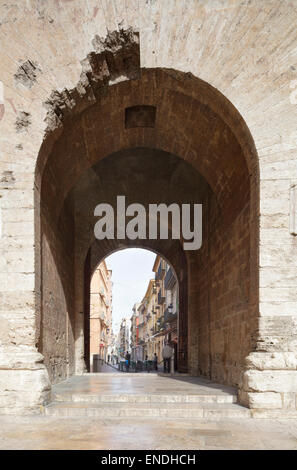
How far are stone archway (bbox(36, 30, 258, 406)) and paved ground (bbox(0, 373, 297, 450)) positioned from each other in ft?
3.55

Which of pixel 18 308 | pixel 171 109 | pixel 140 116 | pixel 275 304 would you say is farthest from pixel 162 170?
pixel 18 308

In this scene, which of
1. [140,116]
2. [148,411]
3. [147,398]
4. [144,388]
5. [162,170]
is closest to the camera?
[148,411]

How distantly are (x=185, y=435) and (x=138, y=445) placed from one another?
1.87ft

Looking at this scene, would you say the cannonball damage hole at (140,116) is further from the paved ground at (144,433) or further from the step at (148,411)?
the paved ground at (144,433)

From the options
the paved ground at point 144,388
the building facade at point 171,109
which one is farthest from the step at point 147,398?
the building facade at point 171,109

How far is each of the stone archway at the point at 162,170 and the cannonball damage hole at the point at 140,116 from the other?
2 centimetres

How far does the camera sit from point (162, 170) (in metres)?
10.1

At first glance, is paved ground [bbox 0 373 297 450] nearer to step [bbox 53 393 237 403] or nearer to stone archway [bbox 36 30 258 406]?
step [bbox 53 393 237 403]

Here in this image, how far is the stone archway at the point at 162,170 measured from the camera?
5.43 m

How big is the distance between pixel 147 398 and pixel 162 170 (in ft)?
20.1

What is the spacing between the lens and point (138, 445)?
3.24 meters

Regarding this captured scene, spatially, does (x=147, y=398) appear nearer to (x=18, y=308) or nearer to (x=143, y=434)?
(x=143, y=434)

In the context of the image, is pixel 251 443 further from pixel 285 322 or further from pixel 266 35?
pixel 266 35

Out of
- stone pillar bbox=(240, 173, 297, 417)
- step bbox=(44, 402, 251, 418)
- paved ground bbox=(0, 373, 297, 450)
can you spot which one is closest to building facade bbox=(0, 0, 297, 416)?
stone pillar bbox=(240, 173, 297, 417)
